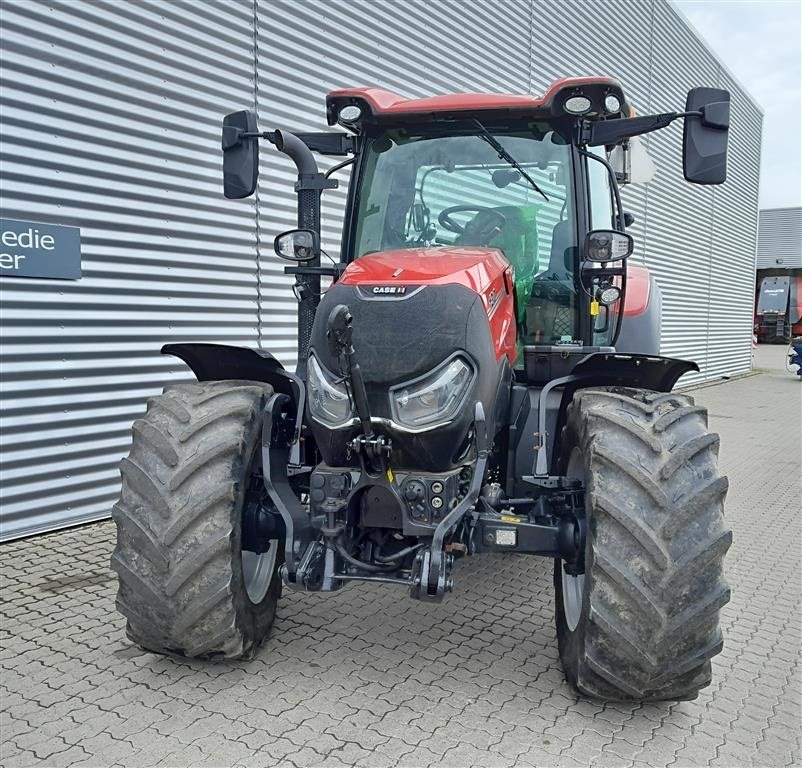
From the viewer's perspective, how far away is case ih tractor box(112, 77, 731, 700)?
9.25ft

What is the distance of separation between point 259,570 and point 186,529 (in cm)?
76

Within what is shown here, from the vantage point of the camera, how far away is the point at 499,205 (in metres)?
3.92

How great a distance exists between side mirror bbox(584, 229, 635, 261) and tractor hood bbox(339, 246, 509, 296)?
0.43 meters

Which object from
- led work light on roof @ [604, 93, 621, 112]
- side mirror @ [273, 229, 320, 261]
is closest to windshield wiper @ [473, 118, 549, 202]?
led work light on roof @ [604, 93, 621, 112]

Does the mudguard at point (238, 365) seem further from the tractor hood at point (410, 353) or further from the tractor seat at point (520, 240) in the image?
the tractor seat at point (520, 240)

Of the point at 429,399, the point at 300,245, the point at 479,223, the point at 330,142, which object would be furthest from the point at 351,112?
the point at 429,399

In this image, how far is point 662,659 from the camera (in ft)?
9.06

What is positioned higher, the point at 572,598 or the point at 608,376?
the point at 608,376

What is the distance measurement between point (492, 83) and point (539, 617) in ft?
26.2

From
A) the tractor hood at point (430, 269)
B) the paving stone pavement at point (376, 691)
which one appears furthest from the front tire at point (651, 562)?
the tractor hood at point (430, 269)

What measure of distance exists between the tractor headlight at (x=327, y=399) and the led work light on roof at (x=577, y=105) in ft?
5.62

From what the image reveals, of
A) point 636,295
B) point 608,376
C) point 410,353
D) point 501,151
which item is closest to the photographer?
point 410,353

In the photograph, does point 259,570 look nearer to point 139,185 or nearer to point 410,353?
point 410,353

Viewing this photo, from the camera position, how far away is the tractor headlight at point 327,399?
2975mm
